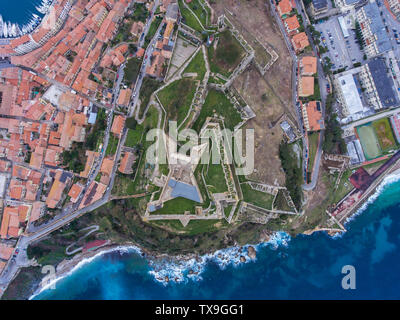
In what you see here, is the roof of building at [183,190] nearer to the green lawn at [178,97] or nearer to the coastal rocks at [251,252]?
the green lawn at [178,97]

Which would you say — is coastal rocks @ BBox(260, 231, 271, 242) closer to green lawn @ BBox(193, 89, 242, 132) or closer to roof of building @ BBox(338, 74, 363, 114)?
green lawn @ BBox(193, 89, 242, 132)

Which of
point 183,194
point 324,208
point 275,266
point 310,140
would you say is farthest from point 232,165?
point 275,266

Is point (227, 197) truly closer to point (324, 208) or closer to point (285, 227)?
point (285, 227)
